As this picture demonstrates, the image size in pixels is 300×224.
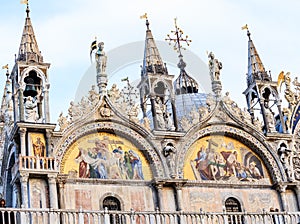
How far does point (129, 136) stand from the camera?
23.5 m

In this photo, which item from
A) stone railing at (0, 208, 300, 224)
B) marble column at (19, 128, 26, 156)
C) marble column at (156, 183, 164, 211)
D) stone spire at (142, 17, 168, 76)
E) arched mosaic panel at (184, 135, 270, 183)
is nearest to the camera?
stone railing at (0, 208, 300, 224)

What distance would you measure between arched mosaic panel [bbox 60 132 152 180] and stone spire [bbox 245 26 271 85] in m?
6.02

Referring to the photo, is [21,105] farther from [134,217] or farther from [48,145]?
[134,217]

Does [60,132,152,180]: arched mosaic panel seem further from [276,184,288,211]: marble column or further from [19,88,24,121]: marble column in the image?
[276,184,288,211]: marble column

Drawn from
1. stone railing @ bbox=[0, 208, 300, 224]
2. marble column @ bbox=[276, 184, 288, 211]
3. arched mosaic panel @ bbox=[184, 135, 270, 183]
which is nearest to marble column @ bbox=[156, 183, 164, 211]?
stone railing @ bbox=[0, 208, 300, 224]

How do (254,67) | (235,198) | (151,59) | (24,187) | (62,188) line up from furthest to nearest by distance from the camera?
(254,67) < (151,59) < (235,198) < (62,188) < (24,187)

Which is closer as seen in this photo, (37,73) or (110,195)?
(110,195)

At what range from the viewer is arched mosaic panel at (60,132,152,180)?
73.8ft

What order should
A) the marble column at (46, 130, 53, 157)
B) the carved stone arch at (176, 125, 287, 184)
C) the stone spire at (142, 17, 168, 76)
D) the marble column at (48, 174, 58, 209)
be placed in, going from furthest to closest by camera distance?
1. the stone spire at (142, 17, 168, 76)
2. the carved stone arch at (176, 125, 287, 184)
3. the marble column at (46, 130, 53, 157)
4. the marble column at (48, 174, 58, 209)

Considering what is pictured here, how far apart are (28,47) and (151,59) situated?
4.51 m

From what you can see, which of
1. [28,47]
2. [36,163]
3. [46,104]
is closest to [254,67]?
[46,104]

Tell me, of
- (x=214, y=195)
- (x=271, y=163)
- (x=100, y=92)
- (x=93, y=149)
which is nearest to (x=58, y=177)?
(x=93, y=149)

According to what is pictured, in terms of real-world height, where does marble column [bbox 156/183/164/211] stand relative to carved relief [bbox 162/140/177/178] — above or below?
below

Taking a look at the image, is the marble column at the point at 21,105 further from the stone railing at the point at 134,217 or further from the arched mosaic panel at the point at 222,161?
the arched mosaic panel at the point at 222,161
